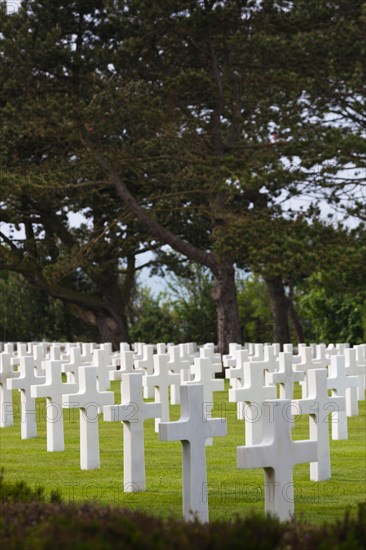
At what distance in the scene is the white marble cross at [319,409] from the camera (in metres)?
9.60

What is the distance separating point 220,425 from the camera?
7832 mm

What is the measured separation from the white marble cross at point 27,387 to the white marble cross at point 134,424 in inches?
178

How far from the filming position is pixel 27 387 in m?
13.7

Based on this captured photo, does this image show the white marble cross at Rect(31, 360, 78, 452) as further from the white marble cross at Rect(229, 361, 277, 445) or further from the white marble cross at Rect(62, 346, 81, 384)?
the white marble cross at Rect(62, 346, 81, 384)

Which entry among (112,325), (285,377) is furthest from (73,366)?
(112,325)

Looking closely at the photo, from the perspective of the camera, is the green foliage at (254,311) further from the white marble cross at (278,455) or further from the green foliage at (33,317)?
the white marble cross at (278,455)

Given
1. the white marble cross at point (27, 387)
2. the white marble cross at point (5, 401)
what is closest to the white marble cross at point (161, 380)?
the white marble cross at point (27, 387)

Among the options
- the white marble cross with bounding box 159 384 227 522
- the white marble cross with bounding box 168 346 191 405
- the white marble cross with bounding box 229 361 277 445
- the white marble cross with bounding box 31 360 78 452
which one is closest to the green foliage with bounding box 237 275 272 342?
the white marble cross with bounding box 168 346 191 405

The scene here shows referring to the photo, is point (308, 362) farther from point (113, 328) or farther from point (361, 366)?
point (113, 328)

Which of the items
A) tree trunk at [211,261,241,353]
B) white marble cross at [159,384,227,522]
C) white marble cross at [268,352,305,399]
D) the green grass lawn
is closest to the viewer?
white marble cross at [159,384,227,522]

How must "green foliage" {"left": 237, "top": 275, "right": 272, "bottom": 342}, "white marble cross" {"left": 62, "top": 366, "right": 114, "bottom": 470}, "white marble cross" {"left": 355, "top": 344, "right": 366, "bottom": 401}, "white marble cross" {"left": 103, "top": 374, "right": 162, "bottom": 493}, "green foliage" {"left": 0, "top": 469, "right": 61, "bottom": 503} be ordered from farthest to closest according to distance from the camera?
"green foliage" {"left": 237, "top": 275, "right": 272, "bottom": 342}, "white marble cross" {"left": 355, "top": 344, "right": 366, "bottom": 401}, "white marble cross" {"left": 62, "top": 366, "right": 114, "bottom": 470}, "white marble cross" {"left": 103, "top": 374, "right": 162, "bottom": 493}, "green foliage" {"left": 0, "top": 469, "right": 61, "bottom": 503}

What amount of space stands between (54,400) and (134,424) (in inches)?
135

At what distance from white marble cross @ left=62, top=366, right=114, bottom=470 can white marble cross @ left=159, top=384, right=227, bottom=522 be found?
10.6ft

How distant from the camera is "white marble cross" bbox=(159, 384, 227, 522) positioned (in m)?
7.48
